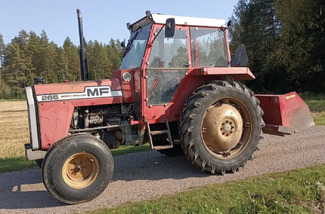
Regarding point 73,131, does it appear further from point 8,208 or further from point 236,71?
point 236,71

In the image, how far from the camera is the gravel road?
462 cm

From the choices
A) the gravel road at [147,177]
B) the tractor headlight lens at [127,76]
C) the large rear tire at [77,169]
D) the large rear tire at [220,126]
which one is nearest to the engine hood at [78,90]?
the tractor headlight lens at [127,76]

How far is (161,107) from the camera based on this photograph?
5.48 metres

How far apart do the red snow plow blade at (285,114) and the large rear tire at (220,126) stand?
1.73ft

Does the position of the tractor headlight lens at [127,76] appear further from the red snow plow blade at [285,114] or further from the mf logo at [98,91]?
the red snow plow blade at [285,114]

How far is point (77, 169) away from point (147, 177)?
1356mm

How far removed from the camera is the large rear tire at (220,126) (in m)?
5.23

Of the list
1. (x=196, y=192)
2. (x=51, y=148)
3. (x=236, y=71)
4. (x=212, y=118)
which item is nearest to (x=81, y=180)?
(x=51, y=148)

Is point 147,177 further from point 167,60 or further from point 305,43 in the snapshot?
Result: point 305,43

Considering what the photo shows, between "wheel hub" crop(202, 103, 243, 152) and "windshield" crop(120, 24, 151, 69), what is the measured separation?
1589mm

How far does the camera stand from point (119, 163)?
22.0 feet

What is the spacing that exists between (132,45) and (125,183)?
2.58 meters

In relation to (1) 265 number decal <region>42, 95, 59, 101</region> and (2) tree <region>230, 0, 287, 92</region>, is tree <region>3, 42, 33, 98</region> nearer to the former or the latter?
(2) tree <region>230, 0, 287, 92</region>

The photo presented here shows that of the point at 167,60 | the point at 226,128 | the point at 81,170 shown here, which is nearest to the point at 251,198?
the point at 226,128
